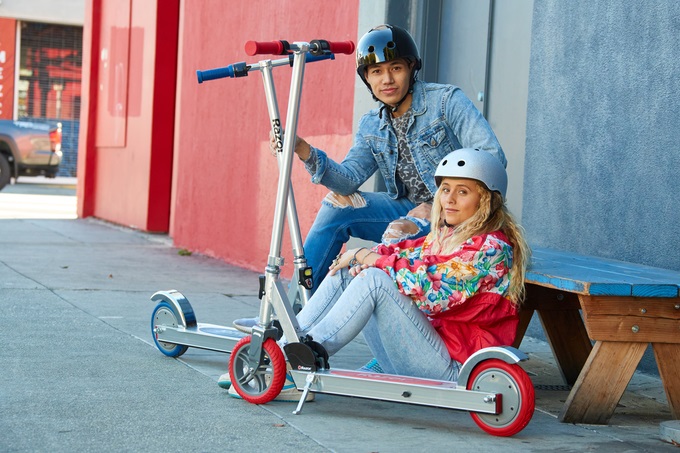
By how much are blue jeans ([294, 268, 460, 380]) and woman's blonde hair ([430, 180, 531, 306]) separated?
30 centimetres

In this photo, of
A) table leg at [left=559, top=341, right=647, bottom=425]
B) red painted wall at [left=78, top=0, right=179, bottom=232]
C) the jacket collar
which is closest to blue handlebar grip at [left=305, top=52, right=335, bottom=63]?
the jacket collar

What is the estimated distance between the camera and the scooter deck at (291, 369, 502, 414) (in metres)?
3.97

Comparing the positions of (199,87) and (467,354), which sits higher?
(199,87)

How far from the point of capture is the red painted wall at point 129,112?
1350cm

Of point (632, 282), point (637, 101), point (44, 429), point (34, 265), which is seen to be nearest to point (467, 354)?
point (632, 282)

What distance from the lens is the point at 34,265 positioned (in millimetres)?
9312

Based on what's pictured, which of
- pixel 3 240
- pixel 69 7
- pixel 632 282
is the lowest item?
pixel 3 240

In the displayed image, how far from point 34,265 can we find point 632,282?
20.8ft

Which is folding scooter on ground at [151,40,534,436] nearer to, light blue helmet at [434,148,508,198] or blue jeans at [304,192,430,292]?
blue jeans at [304,192,430,292]

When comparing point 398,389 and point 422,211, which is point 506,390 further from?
point 422,211

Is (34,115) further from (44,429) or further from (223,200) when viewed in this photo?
(44,429)

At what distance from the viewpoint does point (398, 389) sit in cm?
407

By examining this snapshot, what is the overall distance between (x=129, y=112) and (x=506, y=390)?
1141 centimetres

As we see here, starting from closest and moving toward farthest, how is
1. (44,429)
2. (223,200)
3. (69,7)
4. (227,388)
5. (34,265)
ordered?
1. (44,429)
2. (227,388)
3. (34,265)
4. (223,200)
5. (69,7)
